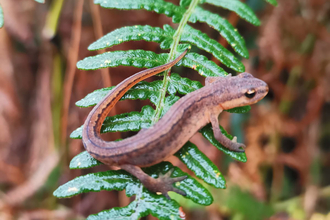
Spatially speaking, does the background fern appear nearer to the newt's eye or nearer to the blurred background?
the newt's eye

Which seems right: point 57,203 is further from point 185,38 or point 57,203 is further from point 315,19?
point 315,19

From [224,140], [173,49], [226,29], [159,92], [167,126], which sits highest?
[226,29]

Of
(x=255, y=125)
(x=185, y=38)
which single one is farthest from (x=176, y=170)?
(x=255, y=125)

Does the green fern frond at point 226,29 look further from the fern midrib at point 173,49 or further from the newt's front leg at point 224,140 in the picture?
the newt's front leg at point 224,140

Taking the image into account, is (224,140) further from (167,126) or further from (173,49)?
(173,49)

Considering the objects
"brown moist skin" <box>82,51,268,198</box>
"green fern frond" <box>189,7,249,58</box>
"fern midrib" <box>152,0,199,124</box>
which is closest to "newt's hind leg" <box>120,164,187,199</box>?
"brown moist skin" <box>82,51,268,198</box>

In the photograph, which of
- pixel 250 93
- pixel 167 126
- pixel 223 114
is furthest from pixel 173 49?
pixel 223 114

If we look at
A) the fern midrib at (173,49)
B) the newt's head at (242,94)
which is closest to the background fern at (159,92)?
the fern midrib at (173,49)
